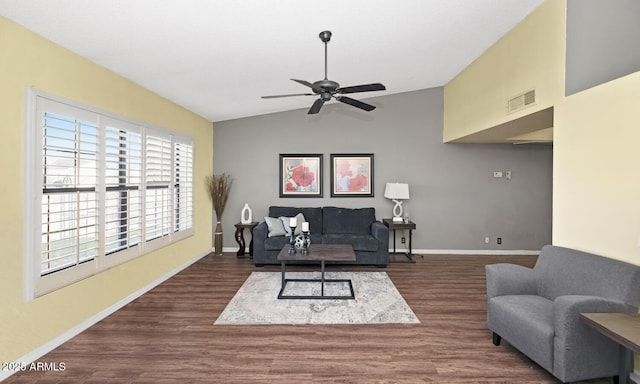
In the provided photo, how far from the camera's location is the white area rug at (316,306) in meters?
3.37

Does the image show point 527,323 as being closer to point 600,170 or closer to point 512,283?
point 512,283

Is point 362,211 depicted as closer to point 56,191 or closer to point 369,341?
point 369,341

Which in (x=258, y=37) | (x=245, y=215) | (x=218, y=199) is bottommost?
(x=245, y=215)

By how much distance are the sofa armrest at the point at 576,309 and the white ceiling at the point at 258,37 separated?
2688mm

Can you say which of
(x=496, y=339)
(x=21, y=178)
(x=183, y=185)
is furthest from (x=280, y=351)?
(x=183, y=185)

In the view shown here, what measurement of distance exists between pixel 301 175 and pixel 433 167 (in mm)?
2607

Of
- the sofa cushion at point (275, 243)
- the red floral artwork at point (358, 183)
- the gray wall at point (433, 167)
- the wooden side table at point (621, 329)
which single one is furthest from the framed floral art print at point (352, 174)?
the wooden side table at point (621, 329)

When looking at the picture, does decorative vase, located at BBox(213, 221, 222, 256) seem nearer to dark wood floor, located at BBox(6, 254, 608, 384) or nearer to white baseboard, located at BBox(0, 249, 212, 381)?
white baseboard, located at BBox(0, 249, 212, 381)

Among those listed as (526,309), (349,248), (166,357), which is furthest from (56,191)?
(526,309)

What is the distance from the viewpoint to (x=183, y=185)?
211 inches

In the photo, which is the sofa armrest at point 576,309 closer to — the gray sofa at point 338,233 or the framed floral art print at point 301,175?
the gray sofa at point 338,233

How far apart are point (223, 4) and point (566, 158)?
3195mm

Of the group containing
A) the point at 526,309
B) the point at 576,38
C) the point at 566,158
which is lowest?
the point at 526,309

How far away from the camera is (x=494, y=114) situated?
432 cm
